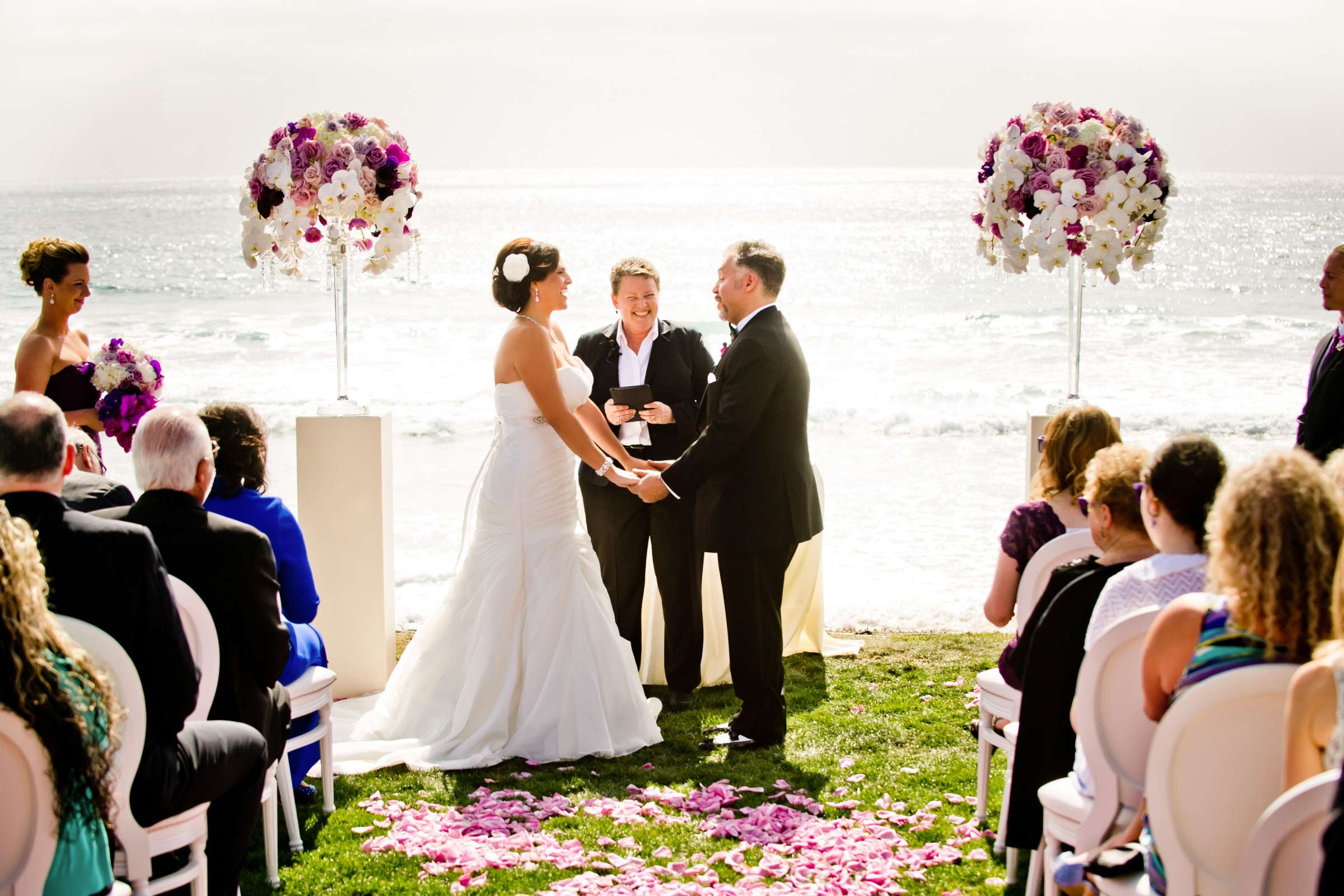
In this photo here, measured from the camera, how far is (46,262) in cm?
490

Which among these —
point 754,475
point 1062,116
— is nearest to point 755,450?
point 754,475

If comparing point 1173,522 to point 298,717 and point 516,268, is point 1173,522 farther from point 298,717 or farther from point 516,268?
point 516,268

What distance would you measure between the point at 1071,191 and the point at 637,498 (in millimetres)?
2186

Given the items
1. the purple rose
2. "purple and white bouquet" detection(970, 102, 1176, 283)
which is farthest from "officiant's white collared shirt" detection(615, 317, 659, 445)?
the purple rose

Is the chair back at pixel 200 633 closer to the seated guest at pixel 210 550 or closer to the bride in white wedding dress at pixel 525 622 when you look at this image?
the seated guest at pixel 210 550

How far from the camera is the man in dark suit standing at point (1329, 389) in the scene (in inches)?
191

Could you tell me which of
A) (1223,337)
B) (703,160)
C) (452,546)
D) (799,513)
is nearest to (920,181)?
(703,160)

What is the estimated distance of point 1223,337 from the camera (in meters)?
26.1

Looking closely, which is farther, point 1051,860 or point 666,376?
point 666,376

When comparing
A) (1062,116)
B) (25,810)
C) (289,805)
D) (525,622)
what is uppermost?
(1062,116)

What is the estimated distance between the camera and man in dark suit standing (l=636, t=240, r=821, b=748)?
4.52 metres

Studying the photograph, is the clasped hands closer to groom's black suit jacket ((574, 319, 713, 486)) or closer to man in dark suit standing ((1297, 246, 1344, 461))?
groom's black suit jacket ((574, 319, 713, 486))

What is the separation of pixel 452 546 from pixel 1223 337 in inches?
840

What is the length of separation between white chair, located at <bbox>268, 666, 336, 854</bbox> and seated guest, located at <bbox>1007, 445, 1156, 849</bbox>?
6.56 ft
